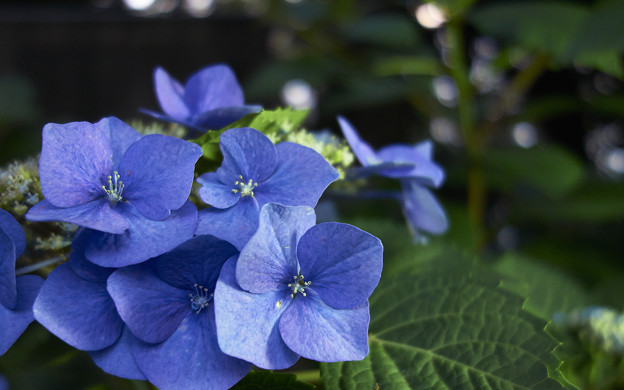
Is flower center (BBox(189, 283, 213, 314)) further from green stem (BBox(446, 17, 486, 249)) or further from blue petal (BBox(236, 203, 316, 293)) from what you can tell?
green stem (BBox(446, 17, 486, 249))

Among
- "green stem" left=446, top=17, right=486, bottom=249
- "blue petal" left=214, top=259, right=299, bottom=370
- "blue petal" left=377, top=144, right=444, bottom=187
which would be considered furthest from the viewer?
"green stem" left=446, top=17, right=486, bottom=249

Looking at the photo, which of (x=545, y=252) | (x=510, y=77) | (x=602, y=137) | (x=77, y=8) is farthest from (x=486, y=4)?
(x=77, y=8)

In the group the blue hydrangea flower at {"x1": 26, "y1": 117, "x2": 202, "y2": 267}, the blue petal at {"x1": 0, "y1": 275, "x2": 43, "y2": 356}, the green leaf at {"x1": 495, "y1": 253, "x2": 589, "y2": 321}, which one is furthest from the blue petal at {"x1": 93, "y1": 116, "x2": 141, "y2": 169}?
the green leaf at {"x1": 495, "y1": 253, "x2": 589, "y2": 321}

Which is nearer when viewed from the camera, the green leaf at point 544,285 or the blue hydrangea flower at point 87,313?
the blue hydrangea flower at point 87,313

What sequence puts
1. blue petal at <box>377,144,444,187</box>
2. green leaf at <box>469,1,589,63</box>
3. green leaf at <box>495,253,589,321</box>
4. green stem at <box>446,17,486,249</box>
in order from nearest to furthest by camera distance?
1. blue petal at <box>377,144,444,187</box>
2. green leaf at <box>495,253,589,321</box>
3. green leaf at <box>469,1,589,63</box>
4. green stem at <box>446,17,486,249</box>

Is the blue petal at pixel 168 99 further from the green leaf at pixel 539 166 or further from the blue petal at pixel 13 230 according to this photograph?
the green leaf at pixel 539 166

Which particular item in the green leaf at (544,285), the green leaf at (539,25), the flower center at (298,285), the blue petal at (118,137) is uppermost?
the blue petal at (118,137)

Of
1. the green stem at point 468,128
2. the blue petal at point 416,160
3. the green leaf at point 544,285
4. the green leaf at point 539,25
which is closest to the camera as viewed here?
the blue petal at point 416,160

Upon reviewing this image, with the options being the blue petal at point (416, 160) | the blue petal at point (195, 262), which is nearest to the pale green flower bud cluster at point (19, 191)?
the blue petal at point (195, 262)
